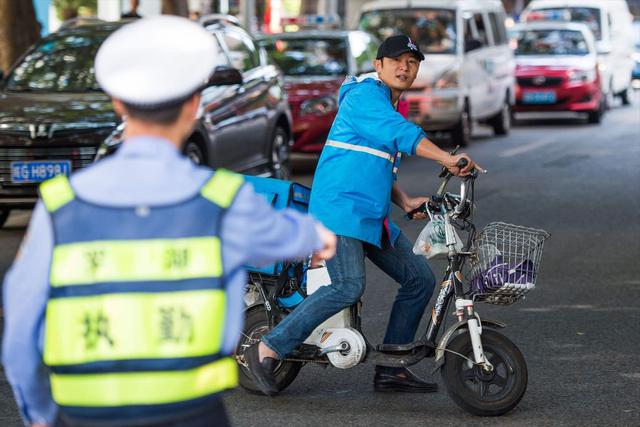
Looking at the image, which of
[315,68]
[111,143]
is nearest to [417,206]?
[111,143]

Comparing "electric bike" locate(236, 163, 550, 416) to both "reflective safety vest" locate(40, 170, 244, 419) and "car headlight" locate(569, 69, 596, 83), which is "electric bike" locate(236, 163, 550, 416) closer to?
"reflective safety vest" locate(40, 170, 244, 419)

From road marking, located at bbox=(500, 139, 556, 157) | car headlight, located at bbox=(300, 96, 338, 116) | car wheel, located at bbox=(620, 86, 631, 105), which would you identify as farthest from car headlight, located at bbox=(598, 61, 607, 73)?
car headlight, located at bbox=(300, 96, 338, 116)

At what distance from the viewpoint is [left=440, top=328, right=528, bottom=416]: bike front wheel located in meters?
5.96

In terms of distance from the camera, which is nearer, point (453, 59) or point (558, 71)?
point (453, 59)

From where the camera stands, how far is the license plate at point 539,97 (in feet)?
78.0

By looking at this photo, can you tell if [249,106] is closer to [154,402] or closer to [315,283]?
[315,283]

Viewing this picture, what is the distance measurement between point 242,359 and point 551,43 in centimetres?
1948

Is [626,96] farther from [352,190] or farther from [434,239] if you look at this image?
[352,190]

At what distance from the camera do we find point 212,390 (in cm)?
279

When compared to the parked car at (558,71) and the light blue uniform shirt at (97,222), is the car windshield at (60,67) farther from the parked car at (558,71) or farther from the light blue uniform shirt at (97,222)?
the parked car at (558,71)

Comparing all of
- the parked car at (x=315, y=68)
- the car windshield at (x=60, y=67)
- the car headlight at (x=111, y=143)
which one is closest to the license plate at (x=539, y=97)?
the parked car at (x=315, y=68)

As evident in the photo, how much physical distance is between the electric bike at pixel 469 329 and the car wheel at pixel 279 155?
8.41 meters

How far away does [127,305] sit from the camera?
8.87 ft

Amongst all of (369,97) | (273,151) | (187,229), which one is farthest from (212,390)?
(273,151)
